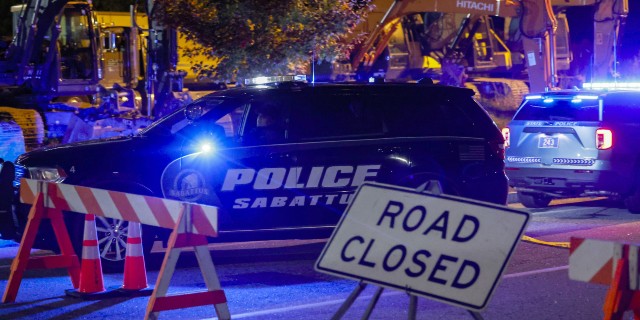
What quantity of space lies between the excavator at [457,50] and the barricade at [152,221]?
13.2m

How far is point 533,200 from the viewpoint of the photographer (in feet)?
49.1

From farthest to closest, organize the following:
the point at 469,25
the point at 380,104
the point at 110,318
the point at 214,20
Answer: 1. the point at 469,25
2. the point at 214,20
3. the point at 380,104
4. the point at 110,318

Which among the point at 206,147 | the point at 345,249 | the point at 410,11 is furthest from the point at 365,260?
the point at 410,11

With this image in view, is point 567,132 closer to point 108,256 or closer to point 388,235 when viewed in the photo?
point 108,256

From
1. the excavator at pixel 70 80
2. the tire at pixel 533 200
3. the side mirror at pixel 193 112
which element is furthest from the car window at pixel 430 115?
the excavator at pixel 70 80

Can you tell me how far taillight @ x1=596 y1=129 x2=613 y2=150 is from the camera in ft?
44.1

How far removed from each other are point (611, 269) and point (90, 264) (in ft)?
15.6

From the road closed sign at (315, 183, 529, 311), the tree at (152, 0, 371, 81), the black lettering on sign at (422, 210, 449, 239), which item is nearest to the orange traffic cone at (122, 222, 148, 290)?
the road closed sign at (315, 183, 529, 311)

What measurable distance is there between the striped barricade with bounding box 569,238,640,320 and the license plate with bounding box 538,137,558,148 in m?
8.77

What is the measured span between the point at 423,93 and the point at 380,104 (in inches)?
21.3

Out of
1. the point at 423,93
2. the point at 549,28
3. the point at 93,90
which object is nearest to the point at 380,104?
the point at 423,93

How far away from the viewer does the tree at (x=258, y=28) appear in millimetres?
13516

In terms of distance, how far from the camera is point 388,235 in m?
5.29

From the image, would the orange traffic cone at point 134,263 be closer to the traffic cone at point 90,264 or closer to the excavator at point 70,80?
the traffic cone at point 90,264
